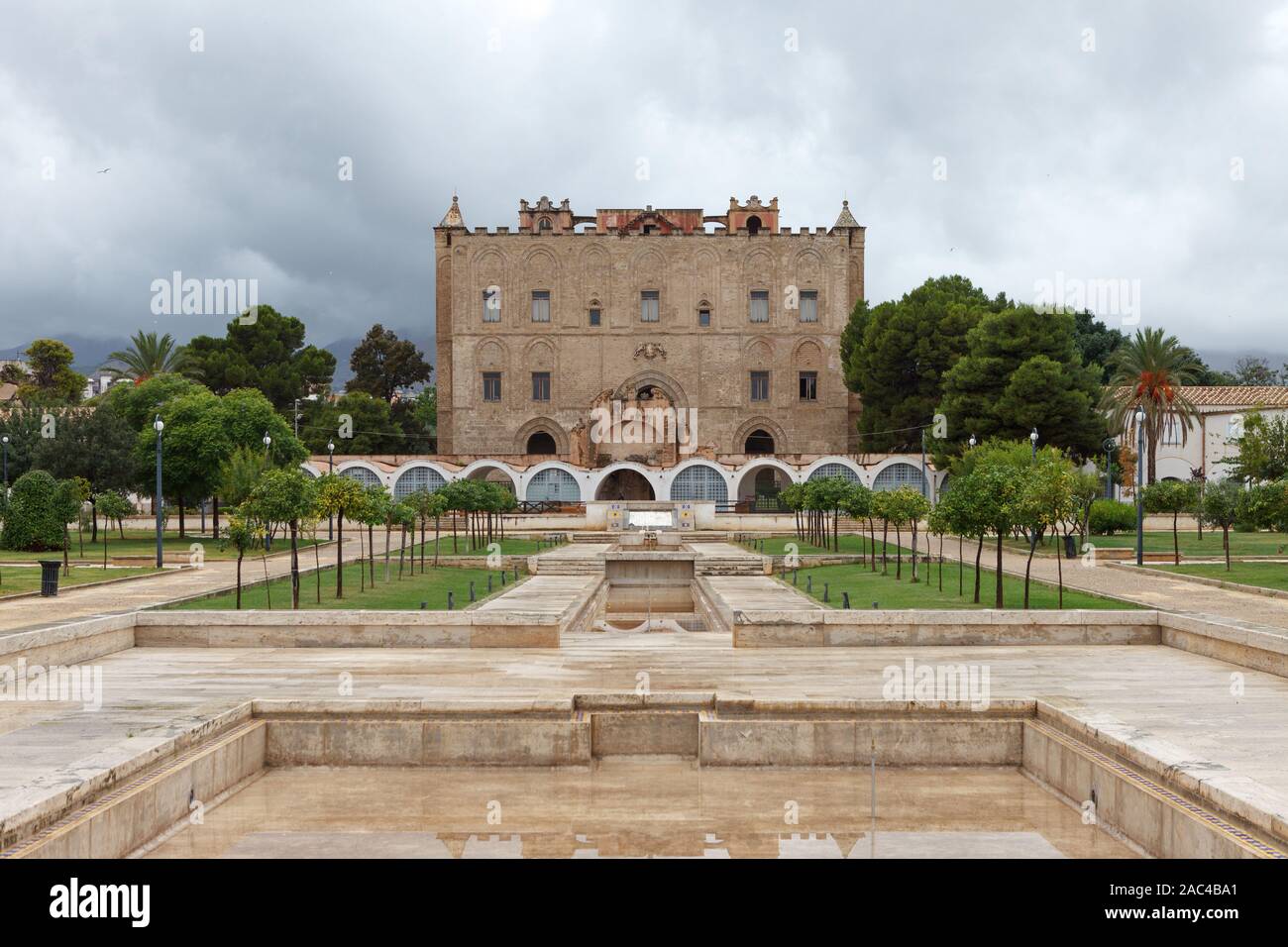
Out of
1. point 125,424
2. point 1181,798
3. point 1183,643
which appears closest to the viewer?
point 1181,798

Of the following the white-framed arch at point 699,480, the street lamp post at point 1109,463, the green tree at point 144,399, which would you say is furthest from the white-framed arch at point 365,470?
the street lamp post at point 1109,463

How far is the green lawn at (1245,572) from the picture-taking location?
19.2 m

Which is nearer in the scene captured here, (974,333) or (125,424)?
(125,424)

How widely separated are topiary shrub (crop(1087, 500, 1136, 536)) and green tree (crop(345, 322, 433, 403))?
50.8 metres

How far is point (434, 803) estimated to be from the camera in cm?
758

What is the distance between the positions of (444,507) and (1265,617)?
770 inches

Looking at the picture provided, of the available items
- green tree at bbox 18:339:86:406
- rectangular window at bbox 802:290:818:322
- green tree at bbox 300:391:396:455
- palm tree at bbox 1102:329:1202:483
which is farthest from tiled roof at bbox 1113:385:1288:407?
green tree at bbox 18:339:86:406

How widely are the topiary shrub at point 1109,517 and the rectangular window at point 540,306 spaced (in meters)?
31.0

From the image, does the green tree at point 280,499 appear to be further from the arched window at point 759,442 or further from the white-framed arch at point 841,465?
the arched window at point 759,442

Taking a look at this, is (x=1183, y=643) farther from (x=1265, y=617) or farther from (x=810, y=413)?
(x=810, y=413)

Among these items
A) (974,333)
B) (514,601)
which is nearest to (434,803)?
(514,601)

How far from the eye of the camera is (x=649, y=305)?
57.8 m

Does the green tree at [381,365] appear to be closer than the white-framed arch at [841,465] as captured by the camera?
No
